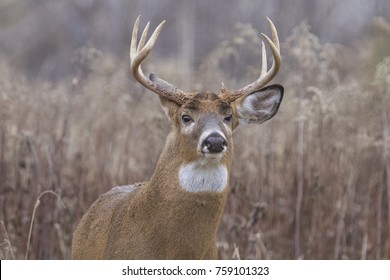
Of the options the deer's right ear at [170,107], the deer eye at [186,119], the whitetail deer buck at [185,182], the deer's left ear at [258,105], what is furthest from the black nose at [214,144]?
the deer's left ear at [258,105]

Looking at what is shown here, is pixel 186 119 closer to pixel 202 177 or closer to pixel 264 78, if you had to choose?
pixel 202 177

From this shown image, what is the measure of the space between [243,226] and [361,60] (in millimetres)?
2667

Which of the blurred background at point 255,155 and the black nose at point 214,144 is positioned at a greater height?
the blurred background at point 255,155

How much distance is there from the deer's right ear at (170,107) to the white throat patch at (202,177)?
16.2 inches

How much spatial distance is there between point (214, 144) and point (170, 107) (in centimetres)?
70

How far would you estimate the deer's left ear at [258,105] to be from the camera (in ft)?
20.6

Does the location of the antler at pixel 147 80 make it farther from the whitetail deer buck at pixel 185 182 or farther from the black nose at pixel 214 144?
the black nose at pixel 214 144

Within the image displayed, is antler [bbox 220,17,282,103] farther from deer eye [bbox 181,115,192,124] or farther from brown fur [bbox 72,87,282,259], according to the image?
deer eye [bbox 181,115,192,124]

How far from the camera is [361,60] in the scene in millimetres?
9891

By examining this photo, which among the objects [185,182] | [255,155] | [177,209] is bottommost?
[177,209]

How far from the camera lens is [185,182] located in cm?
582

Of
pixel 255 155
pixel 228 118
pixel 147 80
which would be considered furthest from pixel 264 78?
pixel 255 155

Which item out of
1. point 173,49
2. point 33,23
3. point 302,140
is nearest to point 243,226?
point 302,140
